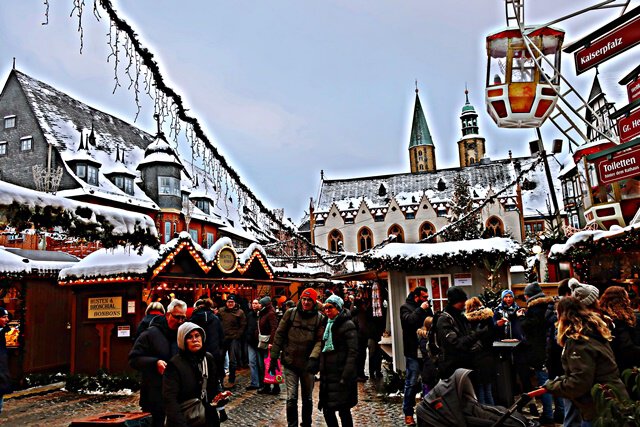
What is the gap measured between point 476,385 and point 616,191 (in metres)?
8.42

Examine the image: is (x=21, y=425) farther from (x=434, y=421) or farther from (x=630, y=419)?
(x=630, y=419)

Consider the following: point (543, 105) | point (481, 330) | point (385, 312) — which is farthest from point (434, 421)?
point (385, 312)

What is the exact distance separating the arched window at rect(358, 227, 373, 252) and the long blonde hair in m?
55.4

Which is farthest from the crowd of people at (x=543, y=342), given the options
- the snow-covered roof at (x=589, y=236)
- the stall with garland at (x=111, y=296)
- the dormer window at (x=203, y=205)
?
the dormer window at (x=203, y=205)

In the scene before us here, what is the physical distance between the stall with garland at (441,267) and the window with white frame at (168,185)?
19.1 m

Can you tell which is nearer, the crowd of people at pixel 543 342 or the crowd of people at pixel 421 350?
the crowd of people at pixel 543 342

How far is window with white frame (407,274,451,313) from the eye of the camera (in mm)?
10617

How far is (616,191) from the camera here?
42.2ft

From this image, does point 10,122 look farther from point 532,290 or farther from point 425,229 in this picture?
point 425,229

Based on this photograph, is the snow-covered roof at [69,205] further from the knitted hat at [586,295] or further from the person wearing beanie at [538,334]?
the knitted hat at [586,295]

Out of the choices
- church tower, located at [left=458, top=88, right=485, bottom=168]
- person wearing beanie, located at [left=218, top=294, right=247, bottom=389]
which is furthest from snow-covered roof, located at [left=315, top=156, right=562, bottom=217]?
person wearing beanie, located at [left=218, top=294, right=247, bottom=389]

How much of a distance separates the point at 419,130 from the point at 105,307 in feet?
233

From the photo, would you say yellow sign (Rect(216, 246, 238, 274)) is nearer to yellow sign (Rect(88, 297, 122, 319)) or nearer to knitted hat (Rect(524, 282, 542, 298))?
yellow sign (Rect(88, 297, 122, 319))

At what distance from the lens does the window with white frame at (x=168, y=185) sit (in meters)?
27.7
